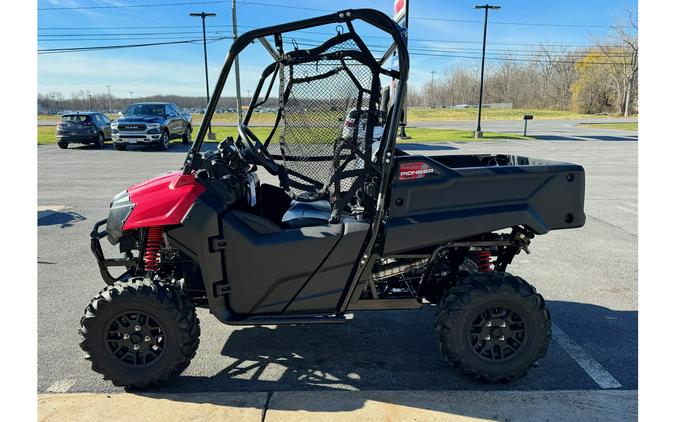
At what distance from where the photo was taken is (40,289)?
4.72 m

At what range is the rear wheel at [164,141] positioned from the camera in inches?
756

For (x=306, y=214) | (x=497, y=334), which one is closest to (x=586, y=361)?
(x=497, y=334)

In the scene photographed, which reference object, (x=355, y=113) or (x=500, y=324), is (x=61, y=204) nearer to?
(x=355, y=113)

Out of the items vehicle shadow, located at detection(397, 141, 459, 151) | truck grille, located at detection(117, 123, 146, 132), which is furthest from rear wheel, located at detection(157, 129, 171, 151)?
vehicle shadow, located at detection(397, 141, 459, 151)

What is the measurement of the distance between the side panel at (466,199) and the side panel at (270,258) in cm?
43

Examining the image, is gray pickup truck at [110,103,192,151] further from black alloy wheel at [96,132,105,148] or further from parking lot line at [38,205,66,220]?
parking lot line at [38,205,66,220]

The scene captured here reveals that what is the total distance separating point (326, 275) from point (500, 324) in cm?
117

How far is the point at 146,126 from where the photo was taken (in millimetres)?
18906

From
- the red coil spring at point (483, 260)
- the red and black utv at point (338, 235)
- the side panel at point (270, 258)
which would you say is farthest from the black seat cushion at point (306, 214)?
the red coil spring at point (483, 260)

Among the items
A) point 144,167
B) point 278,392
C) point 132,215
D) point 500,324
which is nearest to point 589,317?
point 500,324

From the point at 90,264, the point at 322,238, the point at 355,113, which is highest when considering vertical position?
the point at 355,113

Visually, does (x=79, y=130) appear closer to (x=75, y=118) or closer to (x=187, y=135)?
(x=75, y=118)

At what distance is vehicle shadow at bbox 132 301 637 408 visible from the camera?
3.12 metres

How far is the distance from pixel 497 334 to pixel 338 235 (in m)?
1.22
